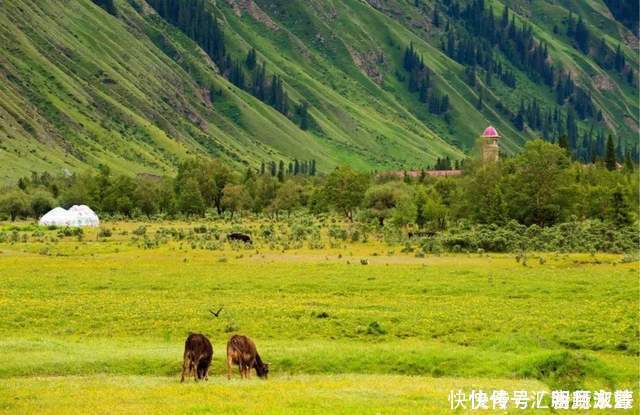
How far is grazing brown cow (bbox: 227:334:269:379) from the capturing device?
103 ft

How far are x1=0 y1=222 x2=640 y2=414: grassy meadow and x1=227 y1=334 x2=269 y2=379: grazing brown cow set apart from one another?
43.1 inches

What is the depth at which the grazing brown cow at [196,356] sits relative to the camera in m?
30.4

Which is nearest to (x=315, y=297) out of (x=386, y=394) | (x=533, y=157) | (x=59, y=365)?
(x=59, y=365)

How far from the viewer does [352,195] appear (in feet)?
452

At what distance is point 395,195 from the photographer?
13912 cm

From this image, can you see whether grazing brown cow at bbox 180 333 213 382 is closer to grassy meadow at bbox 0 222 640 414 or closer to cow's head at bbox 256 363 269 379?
grassy meadow at bbox 0 222 640 414

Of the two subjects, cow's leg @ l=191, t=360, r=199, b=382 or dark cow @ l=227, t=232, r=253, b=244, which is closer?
cow's leg @ l=191, t=360, r=199, b=382

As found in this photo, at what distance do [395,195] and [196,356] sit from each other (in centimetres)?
10977

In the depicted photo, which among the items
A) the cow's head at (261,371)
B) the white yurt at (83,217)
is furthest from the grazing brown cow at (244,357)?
the white yurt at (83,217)

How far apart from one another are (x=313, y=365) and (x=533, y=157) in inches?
3011

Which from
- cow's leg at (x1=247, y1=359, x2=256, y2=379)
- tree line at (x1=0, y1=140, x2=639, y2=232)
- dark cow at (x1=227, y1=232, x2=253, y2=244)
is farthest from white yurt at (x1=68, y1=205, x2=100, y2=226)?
cow's leg at (x1=247, y1=359, x2=256, y2=379)

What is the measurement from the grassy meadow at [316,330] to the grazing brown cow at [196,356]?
3.06ft
